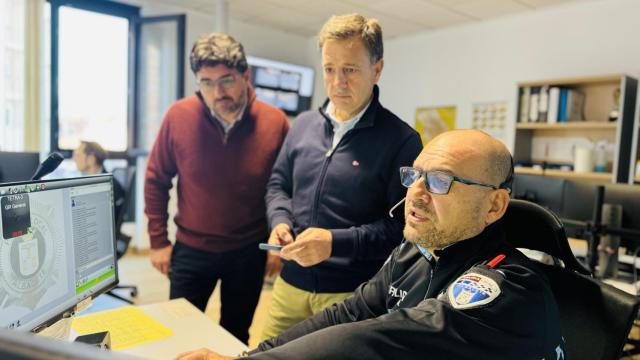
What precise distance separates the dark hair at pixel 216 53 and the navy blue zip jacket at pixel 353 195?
0.48 m

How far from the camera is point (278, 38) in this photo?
20.4ft

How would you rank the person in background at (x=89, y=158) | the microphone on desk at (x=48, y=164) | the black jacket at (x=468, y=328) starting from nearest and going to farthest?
the black jacket at (x=468, y=328) < the microphone on desk at (x=48, y=164) < the person in background at (x=89, y=158)

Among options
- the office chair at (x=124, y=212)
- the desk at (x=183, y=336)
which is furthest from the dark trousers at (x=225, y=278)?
the office chair at (x=124, y=212)

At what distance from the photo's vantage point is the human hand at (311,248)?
4.60 feet

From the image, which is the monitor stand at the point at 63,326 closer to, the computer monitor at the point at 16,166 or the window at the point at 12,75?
the computer monitor at the point at 16,166

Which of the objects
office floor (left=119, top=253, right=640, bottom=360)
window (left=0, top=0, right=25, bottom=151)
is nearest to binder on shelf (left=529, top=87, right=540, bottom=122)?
office floor (left=119, top=253, right=640, bottom=360)

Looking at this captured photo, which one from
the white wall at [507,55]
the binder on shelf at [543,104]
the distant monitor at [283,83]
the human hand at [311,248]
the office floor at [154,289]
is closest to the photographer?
the human hand at [311,248]

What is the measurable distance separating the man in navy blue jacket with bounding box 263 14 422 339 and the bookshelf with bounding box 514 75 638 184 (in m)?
3.34

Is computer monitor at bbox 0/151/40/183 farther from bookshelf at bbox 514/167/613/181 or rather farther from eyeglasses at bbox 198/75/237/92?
bookshelf at bbox 514/167/613/181

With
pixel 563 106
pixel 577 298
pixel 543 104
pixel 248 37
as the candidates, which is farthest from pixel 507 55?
pixel 577 298

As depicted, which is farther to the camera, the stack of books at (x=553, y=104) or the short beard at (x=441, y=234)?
the stack of books at (x=553, y=104)

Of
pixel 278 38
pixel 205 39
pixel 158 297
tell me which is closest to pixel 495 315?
pixel 205 39

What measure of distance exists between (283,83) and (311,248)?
16.2ft

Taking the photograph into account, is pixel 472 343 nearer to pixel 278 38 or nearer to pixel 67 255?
pixel 67 255
